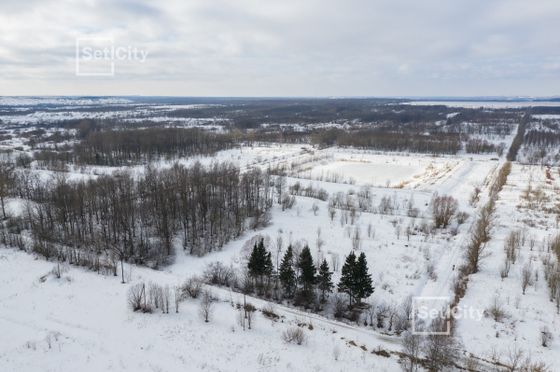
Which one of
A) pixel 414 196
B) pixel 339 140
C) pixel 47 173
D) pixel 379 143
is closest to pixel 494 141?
pixel 379 143

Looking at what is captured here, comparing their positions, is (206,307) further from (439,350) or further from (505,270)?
(505,270)

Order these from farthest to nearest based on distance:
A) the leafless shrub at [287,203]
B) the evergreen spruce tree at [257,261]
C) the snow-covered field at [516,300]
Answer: the leafless shrub at [287,203], the evergreen spruce tree at [257,261], the snow-covered field at [516,300]

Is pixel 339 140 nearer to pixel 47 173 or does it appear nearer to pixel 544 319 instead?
pixel 47 173

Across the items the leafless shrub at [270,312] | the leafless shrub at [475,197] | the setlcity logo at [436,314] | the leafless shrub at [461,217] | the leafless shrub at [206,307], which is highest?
the leafless shrub at [475,197]

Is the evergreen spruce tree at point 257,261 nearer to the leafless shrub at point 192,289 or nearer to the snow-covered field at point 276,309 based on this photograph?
the snow-covered field at point 276,309

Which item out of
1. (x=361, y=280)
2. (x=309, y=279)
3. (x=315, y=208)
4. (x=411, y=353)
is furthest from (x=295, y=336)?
(x=315, y=208)

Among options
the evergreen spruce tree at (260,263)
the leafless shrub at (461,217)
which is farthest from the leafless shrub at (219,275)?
the leafless shrub at (461,217)
